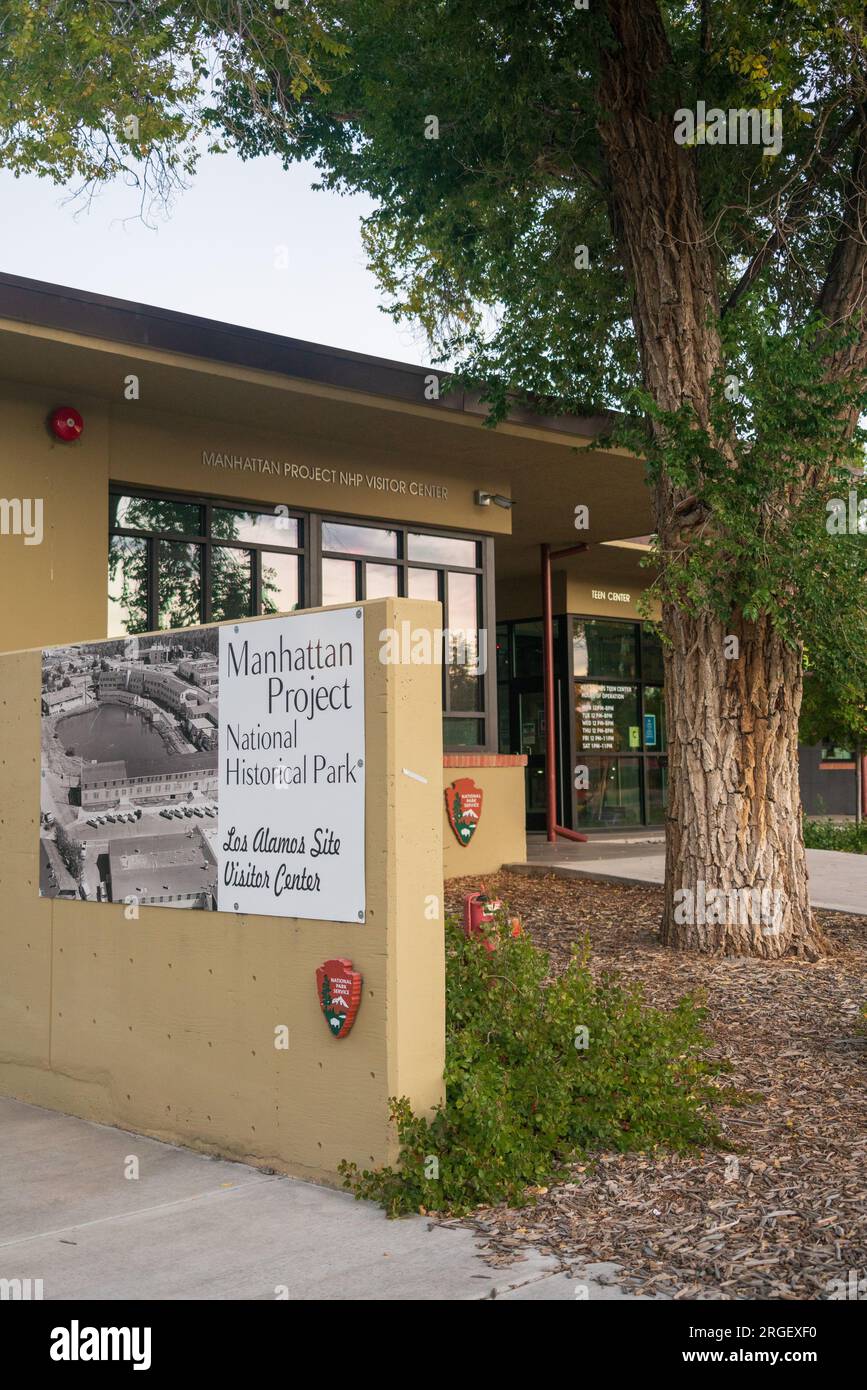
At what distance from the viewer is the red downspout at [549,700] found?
18.1 meters

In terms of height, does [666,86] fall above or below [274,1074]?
above

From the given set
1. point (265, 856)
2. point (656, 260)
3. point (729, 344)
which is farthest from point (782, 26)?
point (265, 856)

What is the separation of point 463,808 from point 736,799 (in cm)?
539

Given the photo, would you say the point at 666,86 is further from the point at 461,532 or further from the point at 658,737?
the point at 658,737

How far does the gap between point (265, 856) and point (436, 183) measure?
711 centimetres

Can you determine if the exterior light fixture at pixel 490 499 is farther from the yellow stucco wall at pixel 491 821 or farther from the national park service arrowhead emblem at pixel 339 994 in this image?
the national park service arrowhead emblem at pixel 339 994

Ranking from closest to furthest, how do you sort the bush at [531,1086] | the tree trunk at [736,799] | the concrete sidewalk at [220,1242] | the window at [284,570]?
the concrete sidewalk at [220,1242], the bush at [531,1086], the tree trunk at [736,799], the window at [284,570]

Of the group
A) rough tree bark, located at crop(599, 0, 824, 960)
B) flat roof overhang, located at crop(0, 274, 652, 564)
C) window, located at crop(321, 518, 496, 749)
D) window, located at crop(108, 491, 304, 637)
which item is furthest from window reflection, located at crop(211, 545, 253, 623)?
rough tree bark, located at crop(599, 0, 824, 960)

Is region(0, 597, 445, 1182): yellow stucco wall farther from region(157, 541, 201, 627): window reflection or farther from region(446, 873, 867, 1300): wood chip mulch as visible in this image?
region(157, 541, 201, 627): window reflection

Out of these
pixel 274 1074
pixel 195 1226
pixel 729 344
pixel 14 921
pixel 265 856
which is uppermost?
pixel 729 344

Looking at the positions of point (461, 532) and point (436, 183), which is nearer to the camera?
point (436, 183)

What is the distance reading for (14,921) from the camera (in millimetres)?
6680

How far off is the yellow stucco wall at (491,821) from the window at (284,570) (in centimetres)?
46

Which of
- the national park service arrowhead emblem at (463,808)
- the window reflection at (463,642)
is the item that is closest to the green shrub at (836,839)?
the window reflection at (463,642)
